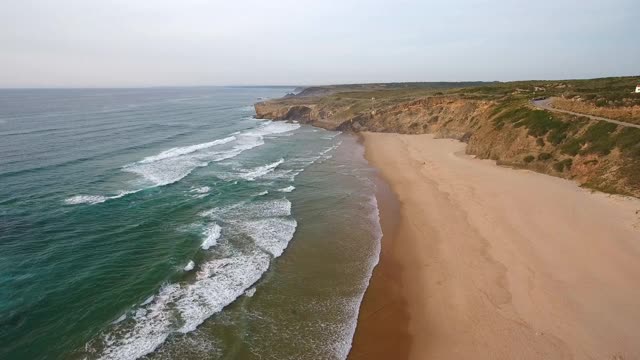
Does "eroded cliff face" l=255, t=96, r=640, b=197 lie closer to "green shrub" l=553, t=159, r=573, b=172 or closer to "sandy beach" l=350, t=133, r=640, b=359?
"green shrub" l=553, t=159, r=573, b=172

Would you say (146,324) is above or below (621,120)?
below

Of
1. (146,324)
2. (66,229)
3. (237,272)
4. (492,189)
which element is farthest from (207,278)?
(492,189)

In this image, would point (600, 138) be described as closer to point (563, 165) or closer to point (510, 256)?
point (563, 165)

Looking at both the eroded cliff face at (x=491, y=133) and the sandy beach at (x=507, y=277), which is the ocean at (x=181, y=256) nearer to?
the sandy beach at (x=507, y=277)

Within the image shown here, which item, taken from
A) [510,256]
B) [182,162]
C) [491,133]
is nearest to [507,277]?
[510,256]

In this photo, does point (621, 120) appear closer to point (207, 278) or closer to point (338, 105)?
point (207, 278)

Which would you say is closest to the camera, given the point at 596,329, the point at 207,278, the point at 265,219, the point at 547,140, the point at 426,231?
the point at 596,329
